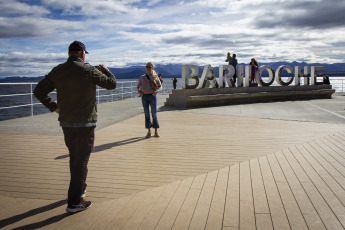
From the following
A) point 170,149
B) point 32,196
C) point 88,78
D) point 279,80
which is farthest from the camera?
point 279,80

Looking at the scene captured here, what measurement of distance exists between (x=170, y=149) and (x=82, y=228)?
11.3 ft

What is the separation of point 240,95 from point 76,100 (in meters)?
14.2

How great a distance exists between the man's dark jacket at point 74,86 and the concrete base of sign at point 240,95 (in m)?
11.4

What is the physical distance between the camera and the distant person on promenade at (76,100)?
3.29m

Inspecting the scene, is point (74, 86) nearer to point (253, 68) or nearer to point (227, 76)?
point (227, 76)

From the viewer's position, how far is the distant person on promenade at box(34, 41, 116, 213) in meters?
3.29

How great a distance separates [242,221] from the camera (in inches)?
127

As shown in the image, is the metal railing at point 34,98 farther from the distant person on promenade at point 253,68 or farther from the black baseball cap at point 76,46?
the distant person on promenade at point 253,68

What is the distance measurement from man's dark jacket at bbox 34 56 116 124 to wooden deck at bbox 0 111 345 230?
1083 mm

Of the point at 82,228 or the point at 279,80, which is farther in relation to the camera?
the point at 279,80

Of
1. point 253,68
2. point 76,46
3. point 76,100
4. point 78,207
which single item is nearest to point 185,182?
point 78,207

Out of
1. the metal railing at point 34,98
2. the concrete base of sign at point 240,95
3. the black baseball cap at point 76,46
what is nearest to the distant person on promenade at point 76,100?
the black baseball cap at point 76,46

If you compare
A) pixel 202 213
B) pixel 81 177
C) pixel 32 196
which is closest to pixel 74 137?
pixel 81 177

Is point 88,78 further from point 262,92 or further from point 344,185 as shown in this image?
point 262,92
